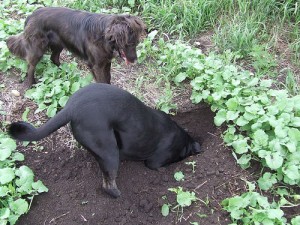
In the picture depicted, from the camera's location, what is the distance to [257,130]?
11.0ft

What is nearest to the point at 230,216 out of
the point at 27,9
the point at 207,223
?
the point at 207,223

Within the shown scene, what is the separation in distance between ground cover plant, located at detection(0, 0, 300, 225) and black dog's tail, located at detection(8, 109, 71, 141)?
578mm

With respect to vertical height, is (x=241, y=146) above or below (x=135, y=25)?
below

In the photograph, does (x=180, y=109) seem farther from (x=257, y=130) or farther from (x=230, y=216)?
(x=230, y=216)

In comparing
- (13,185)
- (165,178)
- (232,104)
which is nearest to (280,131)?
(232,104)

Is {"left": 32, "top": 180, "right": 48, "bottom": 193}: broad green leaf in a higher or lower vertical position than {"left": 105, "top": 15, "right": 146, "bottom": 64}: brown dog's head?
lower

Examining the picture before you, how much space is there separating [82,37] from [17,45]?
87 centimetres

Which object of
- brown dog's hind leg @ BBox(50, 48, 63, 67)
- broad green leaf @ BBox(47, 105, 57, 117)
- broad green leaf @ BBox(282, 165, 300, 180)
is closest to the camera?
broad green leaf @ BBox(282, 165, 300, 180)

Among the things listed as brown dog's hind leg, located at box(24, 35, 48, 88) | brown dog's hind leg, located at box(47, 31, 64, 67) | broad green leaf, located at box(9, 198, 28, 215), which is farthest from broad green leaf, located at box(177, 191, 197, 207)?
brown dog's hind leg, located at box(24, 35, 48, 88)

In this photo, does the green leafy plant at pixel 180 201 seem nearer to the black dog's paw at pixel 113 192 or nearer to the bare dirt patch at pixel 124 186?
the bare dirt patch at pixel 124 186

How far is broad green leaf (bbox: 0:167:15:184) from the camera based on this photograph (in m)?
3.12

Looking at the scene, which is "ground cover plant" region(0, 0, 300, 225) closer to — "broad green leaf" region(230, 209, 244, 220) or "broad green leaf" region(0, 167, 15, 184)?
"broad green leaf" region(230, 209, 244, 220)

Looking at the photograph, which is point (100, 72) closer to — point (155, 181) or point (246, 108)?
point (155, 181)

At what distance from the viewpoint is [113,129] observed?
3.17 meters
